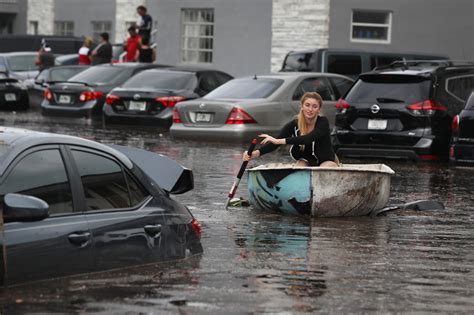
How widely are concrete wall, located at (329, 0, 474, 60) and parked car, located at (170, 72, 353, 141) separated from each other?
10154 millimetres

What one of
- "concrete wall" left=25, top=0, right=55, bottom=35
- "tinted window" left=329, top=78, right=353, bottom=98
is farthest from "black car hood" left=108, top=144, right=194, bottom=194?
"concrete wall" left=25, top=0, right=55, bottom=35

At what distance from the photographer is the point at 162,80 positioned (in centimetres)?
2612

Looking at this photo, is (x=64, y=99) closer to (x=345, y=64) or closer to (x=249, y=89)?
(x=345, y=64)

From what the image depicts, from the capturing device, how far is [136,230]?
8.53m

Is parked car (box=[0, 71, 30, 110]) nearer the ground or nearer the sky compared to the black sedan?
nearer the ground

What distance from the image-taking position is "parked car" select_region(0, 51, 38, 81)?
35.7 m

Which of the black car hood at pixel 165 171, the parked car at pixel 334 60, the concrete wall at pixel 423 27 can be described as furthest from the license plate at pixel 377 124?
the concrete wall at pixel 423 27

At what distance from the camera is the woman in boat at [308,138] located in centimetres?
1323

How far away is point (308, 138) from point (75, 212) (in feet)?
18.0

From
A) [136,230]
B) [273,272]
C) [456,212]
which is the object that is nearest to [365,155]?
[456,212]

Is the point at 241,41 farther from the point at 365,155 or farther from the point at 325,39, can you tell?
the point at 365,155

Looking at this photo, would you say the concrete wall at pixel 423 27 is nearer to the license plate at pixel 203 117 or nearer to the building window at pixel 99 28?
Answer: the license plate at pixel 203 117

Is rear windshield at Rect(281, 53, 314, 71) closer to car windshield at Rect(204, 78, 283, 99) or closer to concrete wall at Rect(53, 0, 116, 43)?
car windshield at Rect(204, 78, 283, 99)

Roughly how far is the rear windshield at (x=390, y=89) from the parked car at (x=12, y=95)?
1369 cm
